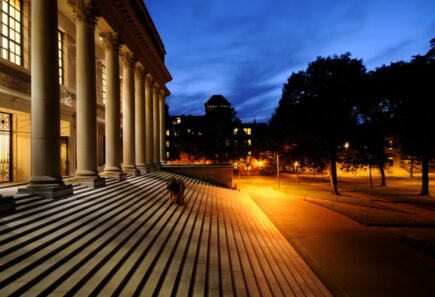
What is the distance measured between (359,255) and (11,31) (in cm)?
2147

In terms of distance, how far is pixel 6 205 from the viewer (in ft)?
25.5

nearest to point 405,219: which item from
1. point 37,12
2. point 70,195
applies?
point 70,195

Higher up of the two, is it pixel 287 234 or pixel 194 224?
pixel 194 224

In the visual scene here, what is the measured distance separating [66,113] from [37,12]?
1181 cm

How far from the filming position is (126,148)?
19922 mm

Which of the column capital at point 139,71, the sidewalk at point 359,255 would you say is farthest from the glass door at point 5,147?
the sidewalk at point 359,255

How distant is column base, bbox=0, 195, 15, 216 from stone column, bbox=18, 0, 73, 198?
2.12 meters

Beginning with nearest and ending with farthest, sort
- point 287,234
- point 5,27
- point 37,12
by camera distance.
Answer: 1. point 37,12
2. point 287,234
3. point 5,27

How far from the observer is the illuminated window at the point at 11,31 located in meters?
14.5

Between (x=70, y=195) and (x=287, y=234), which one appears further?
(x=287, y=234)

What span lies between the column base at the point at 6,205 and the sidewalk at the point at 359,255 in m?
10.1

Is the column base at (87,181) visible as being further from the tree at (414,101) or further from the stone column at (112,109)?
the tree at (414,101)

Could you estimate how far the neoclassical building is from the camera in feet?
33.9

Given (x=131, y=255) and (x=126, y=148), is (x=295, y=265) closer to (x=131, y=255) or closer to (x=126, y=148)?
(x=131, y=255)
